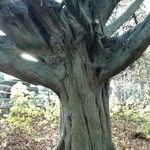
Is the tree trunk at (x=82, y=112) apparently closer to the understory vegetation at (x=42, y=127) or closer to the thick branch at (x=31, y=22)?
the thick branch at (x=31, y=22)

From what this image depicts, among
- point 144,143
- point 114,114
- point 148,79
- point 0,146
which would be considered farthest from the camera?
point 148,79

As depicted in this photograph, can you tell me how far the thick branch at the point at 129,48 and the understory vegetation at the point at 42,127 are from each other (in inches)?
147

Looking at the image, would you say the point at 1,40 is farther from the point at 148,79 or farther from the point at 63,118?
the point at 148,79

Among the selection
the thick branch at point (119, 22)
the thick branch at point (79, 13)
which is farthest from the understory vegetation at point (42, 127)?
the thick branch at point (79, 13)

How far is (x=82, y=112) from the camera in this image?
5.45 m

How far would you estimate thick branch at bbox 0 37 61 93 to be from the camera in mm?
5102

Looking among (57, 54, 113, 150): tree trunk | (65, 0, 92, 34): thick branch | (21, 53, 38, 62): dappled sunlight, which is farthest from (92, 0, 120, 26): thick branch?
(21, 53, 38, 62): dappled sunlight

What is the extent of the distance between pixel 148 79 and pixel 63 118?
12.1 metres

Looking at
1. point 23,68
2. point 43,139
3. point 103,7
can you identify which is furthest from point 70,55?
point 43,139

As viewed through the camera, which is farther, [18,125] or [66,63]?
[18,125]

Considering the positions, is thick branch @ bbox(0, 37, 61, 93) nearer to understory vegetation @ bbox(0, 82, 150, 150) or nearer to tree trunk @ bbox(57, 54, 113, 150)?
tree trunk @ bbox(57, 54, 113, 150)

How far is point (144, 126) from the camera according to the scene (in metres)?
10.8

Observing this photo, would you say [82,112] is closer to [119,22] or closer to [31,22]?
[31,22]

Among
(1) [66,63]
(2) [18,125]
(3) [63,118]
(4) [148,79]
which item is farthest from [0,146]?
(4) [148,79]
